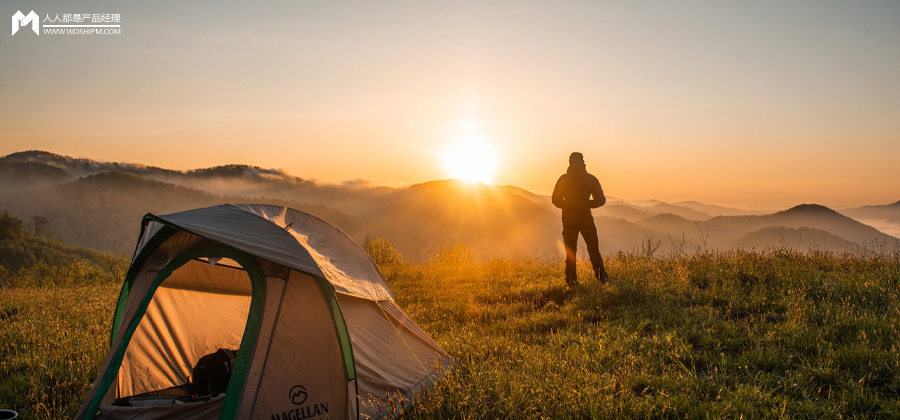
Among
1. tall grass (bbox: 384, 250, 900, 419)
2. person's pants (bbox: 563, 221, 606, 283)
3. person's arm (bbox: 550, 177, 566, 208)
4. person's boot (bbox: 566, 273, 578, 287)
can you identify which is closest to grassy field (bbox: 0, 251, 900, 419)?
tall grass (bbox: 384, 250, 900, 419)

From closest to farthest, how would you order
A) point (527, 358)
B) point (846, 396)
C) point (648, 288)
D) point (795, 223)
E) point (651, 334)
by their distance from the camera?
point (846, 396), point (527, 358), point (651, 334), point (648, 288), point (795, 223)

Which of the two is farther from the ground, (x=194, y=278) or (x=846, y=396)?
(x=194, y=278)

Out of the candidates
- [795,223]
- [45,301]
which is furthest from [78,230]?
[795,223]

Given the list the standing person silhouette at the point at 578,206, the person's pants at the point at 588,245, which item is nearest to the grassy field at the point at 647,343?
the person's pants at the point at 588,245

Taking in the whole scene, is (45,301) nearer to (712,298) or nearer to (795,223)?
(712,298)

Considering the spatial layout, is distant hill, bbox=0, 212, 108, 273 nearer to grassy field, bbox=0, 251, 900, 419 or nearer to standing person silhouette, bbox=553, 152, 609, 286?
grassy field, bbox=0, 251, 900, 419

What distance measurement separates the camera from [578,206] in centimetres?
1030

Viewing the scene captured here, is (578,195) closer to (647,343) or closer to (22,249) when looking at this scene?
(647,343)

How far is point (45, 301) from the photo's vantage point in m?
11.3

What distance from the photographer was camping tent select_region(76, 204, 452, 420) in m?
4.68

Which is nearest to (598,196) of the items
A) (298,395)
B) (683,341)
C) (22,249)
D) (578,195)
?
(578,195)

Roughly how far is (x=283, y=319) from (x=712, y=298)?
7.11 m

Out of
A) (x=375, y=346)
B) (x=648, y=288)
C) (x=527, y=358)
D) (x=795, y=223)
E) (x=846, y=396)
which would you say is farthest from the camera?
(x=795, y=223)

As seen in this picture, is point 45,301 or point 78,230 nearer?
point 45,301
